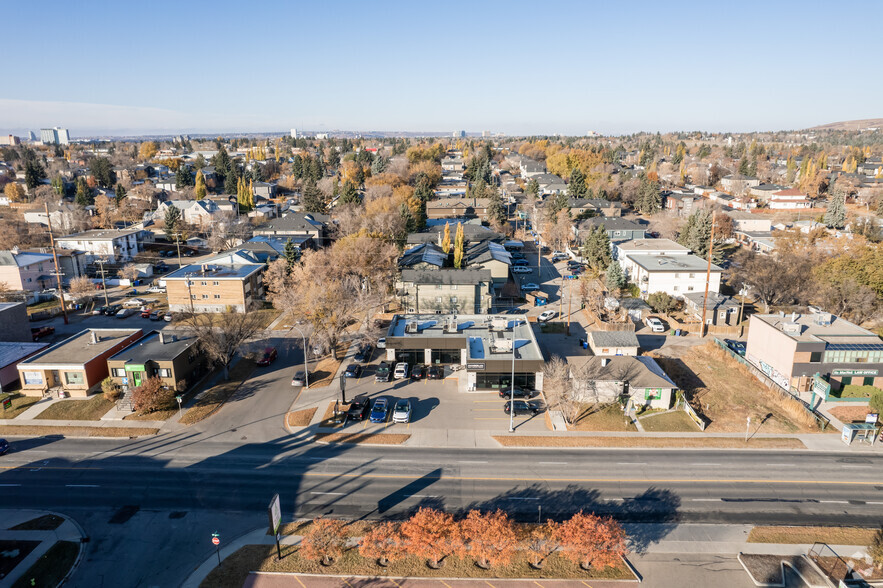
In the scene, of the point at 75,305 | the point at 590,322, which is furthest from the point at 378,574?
the point at 75,305

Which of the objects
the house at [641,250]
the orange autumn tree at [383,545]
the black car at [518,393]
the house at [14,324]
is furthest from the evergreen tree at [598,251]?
the house at [14,324]

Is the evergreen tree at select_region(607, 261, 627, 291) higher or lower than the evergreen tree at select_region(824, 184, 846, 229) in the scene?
lower

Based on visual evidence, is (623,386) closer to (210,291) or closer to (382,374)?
(382,374)

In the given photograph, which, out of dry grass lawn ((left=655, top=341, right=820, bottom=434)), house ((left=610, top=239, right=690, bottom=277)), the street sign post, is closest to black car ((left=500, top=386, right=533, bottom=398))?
dry grass lawn ((left=655, top=341, right=820, bottom=434))

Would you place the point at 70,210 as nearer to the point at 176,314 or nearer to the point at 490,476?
the point at 176,314

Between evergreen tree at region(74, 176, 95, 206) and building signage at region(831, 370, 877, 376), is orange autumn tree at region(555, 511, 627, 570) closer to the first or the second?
building signage at region(831, 370, 877, 376)
